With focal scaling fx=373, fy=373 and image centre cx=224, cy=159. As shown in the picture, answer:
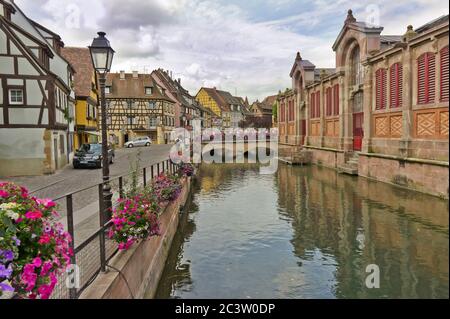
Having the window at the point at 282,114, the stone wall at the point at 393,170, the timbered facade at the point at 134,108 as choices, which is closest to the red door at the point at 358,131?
the stone wall at the point at 393,170

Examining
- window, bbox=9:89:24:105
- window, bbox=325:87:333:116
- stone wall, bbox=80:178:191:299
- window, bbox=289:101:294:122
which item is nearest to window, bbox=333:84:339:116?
window, bbox=325:87:333:116

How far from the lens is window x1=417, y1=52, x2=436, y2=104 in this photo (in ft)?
55.0

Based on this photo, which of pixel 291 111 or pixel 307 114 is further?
pixel 291 111

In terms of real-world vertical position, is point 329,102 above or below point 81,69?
below

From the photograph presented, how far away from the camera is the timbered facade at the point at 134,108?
60.3 m

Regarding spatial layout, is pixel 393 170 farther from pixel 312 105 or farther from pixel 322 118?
pixel 312 105

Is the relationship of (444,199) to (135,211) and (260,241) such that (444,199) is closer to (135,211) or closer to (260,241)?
(135,211)

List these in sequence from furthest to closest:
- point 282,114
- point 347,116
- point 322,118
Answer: point 282,114
point 322,118
point 347,116

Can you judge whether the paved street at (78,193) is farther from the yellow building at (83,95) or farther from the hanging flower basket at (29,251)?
the yellow building at (83,95)

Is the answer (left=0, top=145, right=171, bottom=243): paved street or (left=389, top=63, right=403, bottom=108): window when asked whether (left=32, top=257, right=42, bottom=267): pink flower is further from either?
(left=389, top=63, right=403, bottom=108): window

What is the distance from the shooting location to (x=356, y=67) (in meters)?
27.6

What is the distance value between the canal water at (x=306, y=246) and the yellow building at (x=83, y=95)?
21.4 meters

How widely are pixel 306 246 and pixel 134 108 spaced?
177 feet

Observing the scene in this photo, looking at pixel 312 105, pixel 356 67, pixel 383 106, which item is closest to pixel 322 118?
pixel 312 105
